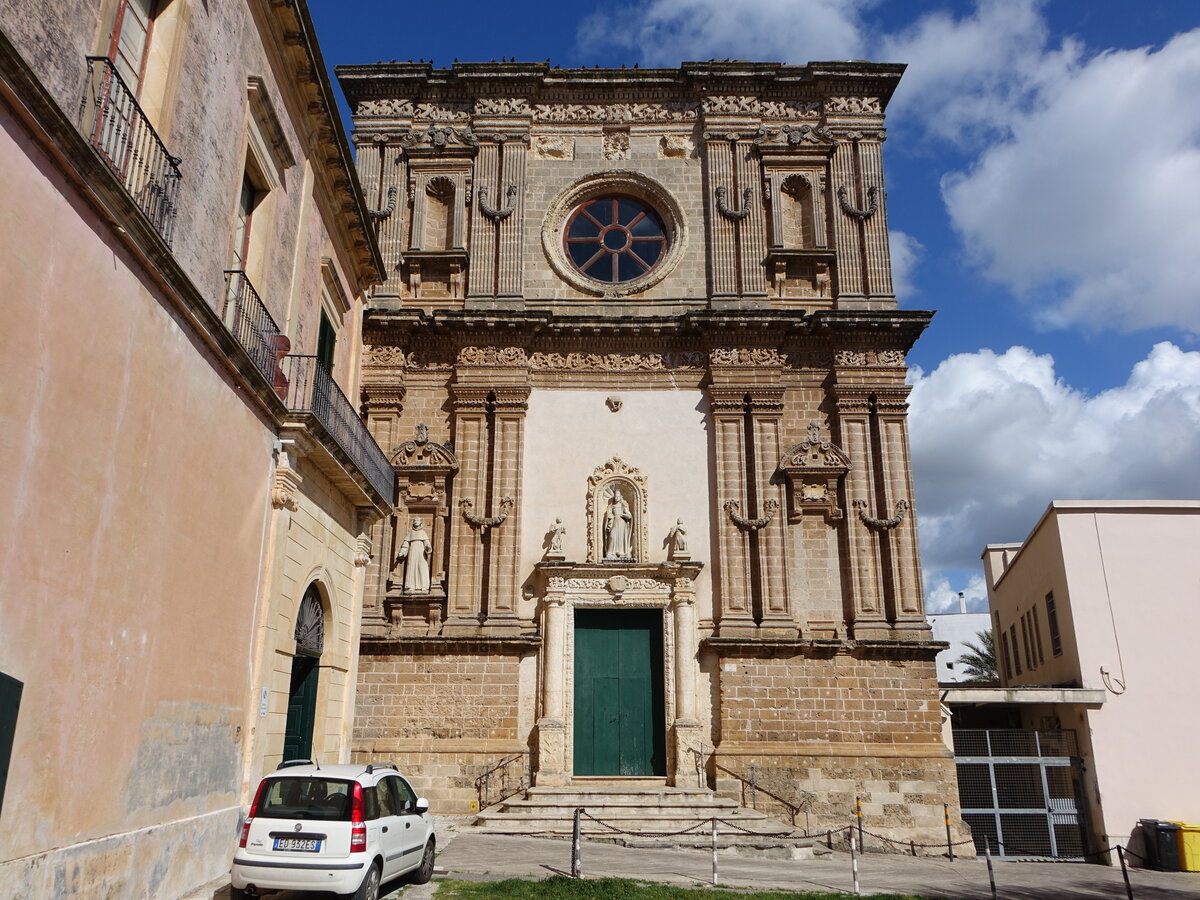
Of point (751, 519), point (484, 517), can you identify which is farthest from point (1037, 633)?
point (484, 517)

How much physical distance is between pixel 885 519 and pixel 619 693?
6.32 m

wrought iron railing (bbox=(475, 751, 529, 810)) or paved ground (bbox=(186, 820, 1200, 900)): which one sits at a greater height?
wrought iron railing (bbox=(475, 751, 529, 810))

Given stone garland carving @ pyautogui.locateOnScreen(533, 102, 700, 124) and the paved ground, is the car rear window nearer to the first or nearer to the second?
the paved ground

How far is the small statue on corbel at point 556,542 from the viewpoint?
60.4 feet

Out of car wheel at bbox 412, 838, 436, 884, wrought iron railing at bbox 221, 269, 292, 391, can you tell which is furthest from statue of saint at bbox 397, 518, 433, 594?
car wheel at bbox 412, 838, 436, 884

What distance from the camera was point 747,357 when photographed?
19688 millimetres

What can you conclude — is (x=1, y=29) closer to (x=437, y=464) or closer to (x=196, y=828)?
(x=196, y=828)

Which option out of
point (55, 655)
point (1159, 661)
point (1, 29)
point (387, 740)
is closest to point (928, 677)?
point (1159, 661)

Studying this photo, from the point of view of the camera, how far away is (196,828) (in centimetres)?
898

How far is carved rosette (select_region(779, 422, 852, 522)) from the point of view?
61.6 ft

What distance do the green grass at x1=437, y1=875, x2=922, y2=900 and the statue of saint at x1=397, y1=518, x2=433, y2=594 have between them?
27.4 feet

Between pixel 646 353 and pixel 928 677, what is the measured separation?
28.3ft

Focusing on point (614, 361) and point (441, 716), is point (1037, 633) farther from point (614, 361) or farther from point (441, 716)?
point (441, 716)

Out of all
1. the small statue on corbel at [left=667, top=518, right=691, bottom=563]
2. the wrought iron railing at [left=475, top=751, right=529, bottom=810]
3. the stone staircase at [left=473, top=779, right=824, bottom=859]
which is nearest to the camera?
the stone staircase at [left=473, top=779, right=824, bottom=859]
